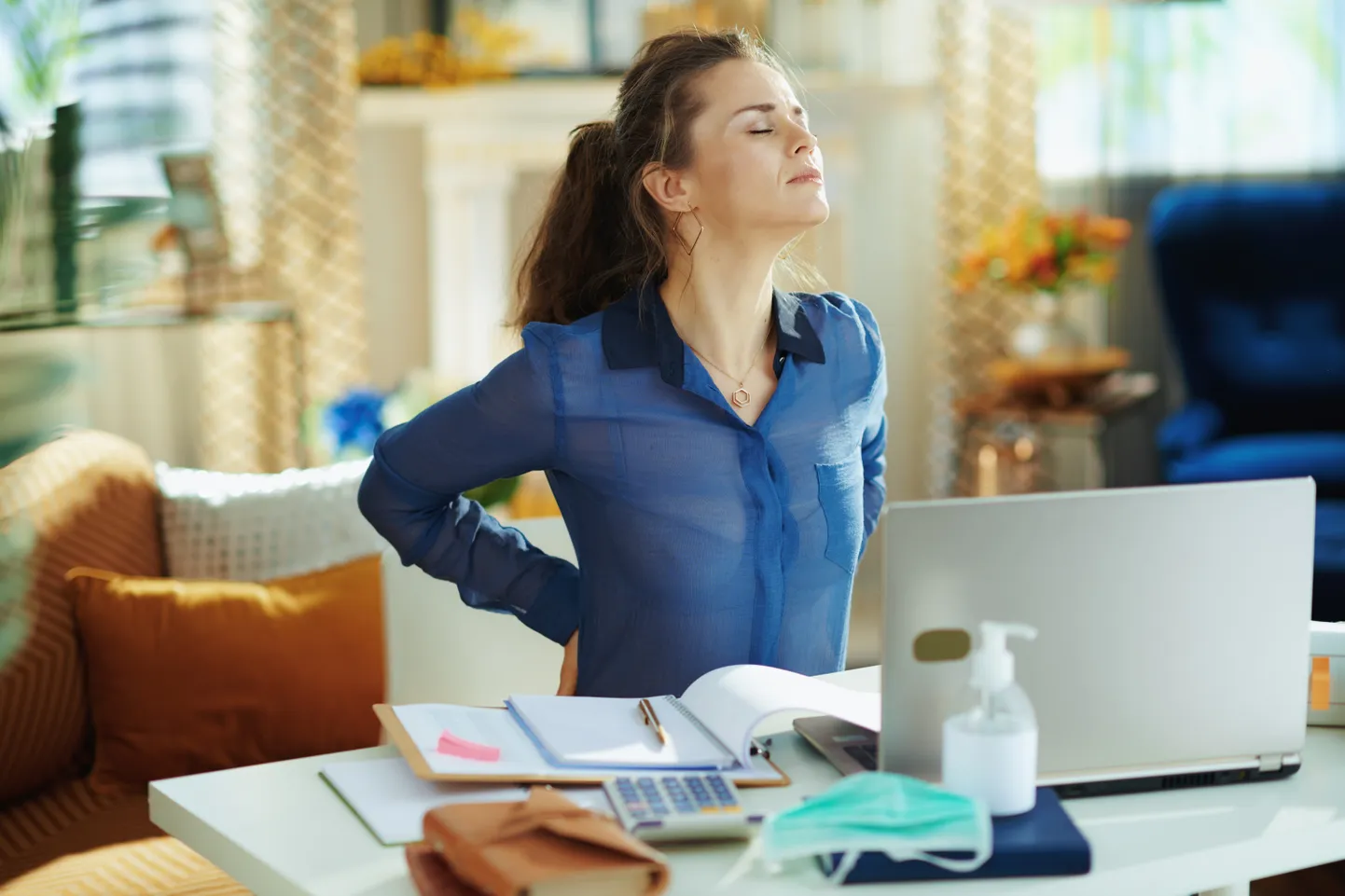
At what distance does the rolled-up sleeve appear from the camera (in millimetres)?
1426

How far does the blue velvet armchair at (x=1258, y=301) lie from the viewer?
3.74 meters

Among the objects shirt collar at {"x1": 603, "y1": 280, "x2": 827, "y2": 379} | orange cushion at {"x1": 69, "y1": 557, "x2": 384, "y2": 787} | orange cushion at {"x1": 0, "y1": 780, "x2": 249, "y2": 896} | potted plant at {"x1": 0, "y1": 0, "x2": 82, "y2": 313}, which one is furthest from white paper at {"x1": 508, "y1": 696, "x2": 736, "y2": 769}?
potted plant at {"x1": 0, "y1": 0, "x2": 82, "y2": 313}

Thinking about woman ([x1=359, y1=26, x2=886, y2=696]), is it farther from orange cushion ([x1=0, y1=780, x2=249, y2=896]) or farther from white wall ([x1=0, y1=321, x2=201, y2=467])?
white wall ([x1=0, y1=321, x2=201, y2=467])

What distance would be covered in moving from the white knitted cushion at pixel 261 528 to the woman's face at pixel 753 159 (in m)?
0.88

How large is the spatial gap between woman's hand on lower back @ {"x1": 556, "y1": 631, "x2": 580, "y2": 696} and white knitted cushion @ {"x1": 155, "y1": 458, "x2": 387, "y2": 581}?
644mm

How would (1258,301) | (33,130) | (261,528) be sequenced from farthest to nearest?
(1258,301) < (33,130) < (261,528)

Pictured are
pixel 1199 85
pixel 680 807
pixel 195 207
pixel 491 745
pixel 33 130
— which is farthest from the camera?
pixel 1199 85

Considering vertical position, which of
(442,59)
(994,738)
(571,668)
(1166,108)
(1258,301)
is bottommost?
(571,668)

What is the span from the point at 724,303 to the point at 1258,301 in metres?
2.77

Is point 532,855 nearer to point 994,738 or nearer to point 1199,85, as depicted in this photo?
point 994,738

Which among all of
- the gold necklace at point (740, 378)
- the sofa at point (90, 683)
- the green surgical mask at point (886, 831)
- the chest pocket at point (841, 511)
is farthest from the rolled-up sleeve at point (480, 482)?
the green surgical mask at point (886, 831)

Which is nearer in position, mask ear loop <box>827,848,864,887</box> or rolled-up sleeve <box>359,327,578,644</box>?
mask ear loop <box>827,848,864,887</box>

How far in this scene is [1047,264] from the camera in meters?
3.64

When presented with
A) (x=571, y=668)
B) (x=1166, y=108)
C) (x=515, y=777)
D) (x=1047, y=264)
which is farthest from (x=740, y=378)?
(x=1166, y=108)
